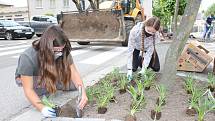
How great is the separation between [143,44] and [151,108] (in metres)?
1.94

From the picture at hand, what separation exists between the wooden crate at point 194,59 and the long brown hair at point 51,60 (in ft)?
12.1

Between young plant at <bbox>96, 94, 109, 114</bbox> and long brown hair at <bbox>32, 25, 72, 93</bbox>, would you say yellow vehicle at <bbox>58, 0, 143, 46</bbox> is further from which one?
long brown hair at <bbox>32, 25, 72, 93</bbox>

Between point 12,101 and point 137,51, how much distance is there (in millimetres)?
2469

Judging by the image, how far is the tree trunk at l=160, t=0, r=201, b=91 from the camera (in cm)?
465

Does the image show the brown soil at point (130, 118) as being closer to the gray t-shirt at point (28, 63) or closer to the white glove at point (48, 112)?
the white glove at point (48, 112)

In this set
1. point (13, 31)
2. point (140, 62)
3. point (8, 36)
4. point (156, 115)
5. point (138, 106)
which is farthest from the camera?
point (8, 36)

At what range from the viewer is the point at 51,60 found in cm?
370

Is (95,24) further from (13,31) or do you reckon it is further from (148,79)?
(13,31)

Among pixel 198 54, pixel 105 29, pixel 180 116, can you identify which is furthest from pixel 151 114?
pixel 105 29

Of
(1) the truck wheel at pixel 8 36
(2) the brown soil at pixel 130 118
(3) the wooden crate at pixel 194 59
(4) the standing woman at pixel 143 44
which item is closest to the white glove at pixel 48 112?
(2) the brown soil at pixel 130 118

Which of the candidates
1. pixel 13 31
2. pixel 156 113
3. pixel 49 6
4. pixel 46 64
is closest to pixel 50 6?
pixel 49 6

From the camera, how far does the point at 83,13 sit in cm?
1337

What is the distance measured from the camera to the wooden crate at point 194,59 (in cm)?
717

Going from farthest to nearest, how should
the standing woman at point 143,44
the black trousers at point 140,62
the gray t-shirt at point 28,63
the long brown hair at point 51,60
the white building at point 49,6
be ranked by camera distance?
A: 1. the white building at point 49,6
2. the black trousers at point 140,62
3. the standing woman at point 143,44
4. the gray t-shirt at point 28,63
5. the long brown hair at point 51,60
